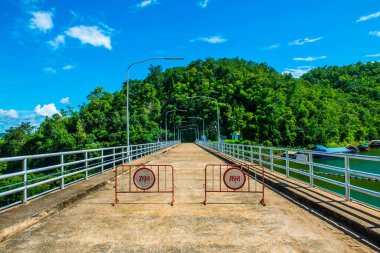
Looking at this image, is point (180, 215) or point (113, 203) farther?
point (113, 203)

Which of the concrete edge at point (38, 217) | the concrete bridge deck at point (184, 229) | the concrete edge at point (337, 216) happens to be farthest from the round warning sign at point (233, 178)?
the concrete edge at point (38, 217)

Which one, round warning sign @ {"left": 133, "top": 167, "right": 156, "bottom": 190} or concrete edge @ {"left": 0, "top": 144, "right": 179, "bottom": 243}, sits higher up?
round warning sign @ {"left": 133, "top": 167, "right": 156, "bottom": 190}

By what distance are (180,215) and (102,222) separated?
1.66m

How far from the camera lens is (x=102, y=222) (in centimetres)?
677

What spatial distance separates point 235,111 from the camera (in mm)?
127500

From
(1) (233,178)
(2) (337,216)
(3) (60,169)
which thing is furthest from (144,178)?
(2) (337,216)

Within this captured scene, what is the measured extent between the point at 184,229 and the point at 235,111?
123 meters

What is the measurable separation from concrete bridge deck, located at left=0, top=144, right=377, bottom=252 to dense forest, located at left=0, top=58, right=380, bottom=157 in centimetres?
7172

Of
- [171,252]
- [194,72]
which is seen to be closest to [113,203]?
[171,252]

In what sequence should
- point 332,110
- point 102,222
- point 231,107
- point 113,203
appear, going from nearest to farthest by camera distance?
1. point 102,222
2. point 113,203
3. point 332,110
4. point 231,107

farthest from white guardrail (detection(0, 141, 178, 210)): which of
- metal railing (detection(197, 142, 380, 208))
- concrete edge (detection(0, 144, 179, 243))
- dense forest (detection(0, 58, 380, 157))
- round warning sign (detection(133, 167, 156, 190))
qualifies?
dense forest (detection(0, 58, 380, 157))

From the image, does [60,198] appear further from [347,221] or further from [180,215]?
[347,221]

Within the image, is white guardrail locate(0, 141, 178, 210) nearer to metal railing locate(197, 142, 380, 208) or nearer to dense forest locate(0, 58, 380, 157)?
metal railing locate(197, 142, 380, 208)

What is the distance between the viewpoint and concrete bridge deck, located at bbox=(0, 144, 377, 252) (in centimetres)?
518
